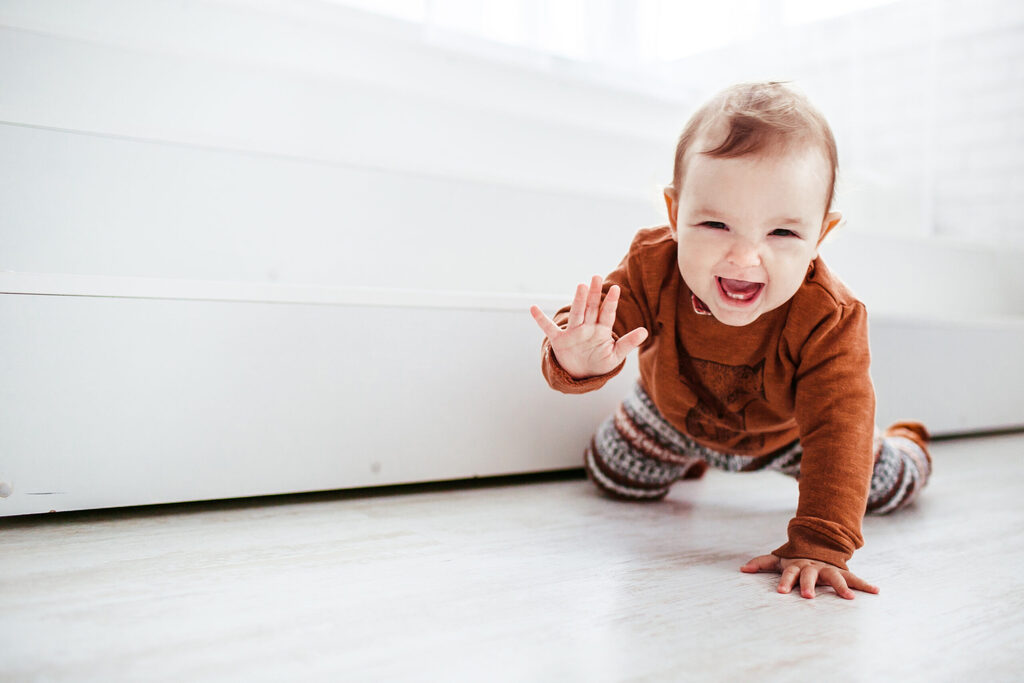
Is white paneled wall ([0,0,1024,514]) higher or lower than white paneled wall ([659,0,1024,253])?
lower

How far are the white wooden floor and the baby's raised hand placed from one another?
7.2 inches

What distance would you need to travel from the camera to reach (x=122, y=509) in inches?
33.2

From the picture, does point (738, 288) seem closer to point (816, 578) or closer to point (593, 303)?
point (593, 303)

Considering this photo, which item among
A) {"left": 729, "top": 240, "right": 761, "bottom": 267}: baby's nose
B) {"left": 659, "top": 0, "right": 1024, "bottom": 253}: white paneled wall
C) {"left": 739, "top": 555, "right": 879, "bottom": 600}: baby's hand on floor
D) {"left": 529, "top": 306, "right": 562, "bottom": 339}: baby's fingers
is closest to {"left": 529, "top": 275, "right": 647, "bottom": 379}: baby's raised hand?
{"left": 529, "top": 306, "right": 562, "bottom": 339}: baby's fingers

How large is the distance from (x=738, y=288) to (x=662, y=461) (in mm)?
325

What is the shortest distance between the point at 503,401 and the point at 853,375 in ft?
1.40

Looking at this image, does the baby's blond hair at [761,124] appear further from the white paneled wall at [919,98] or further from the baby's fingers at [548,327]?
the white paneled wall at [919,98]

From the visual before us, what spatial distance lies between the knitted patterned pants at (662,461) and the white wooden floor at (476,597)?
0.17 feet

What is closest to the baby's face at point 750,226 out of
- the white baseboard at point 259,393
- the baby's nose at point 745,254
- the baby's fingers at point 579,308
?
the baby's nose at point 745,254

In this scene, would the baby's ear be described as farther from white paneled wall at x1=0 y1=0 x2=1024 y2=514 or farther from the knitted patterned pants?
the knitted patterned pants

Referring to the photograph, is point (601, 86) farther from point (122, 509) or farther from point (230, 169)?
point (122, 509)

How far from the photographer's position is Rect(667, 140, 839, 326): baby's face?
0.71m

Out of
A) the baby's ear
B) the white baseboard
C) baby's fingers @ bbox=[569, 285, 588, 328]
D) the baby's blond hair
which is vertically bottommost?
the white baseboard

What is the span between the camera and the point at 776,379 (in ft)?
2.79
